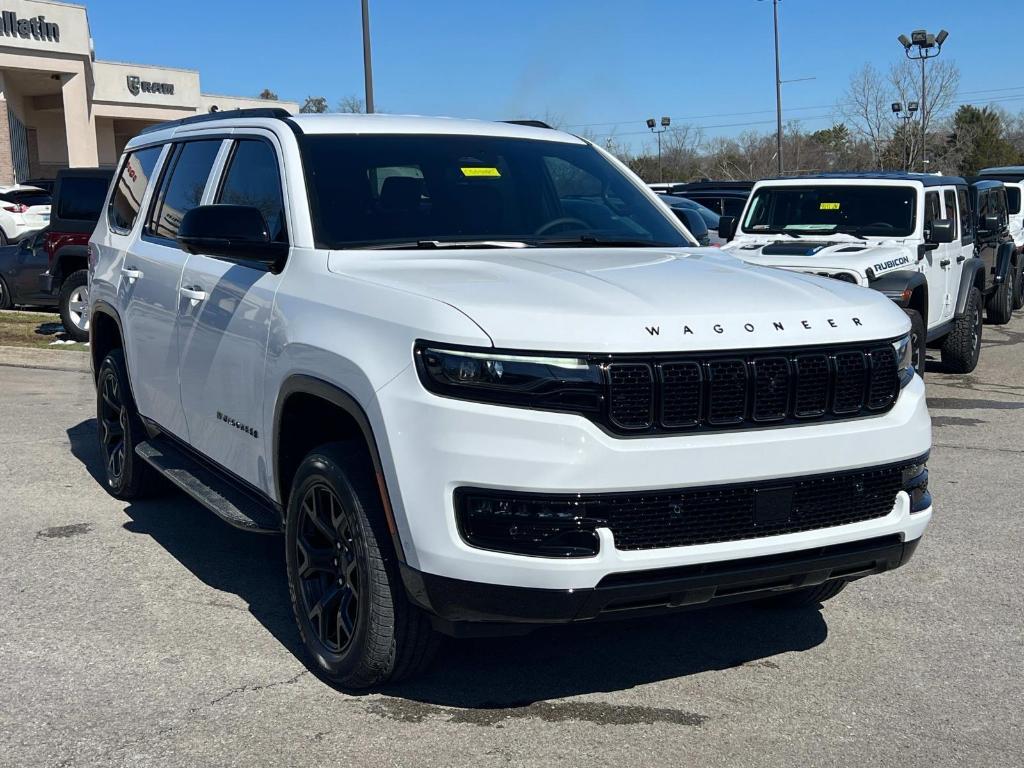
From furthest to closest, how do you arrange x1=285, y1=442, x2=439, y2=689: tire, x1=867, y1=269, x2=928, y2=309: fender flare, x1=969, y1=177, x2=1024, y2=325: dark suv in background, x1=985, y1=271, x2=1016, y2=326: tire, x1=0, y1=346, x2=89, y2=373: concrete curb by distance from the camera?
x1=985, y1=271, x2=1016, y2=326: tire, x1=969, y1=177, x2=1024, y2=325: dark suv in background, x1=0, y1=346, x2=89, y2=373: concrete curb, x1=867, y1=269, x2=928, y2=309: fender flare, x1=285, y1=442, x2=439, y2=689: tire

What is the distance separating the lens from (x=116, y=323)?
6.58 meters

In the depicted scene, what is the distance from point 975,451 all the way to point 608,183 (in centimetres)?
421

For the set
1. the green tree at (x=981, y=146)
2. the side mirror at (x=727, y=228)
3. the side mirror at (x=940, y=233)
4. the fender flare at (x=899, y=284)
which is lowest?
the fender flare at (x=899, y=284)

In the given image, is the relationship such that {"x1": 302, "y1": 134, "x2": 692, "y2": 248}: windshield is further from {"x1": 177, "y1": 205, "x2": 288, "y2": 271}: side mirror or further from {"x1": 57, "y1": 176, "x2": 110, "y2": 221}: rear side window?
{"x1": 57, "y1": 176, "x2": 110, "y2": 221}: rear side window

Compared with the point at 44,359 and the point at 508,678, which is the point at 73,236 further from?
the point at 508,678

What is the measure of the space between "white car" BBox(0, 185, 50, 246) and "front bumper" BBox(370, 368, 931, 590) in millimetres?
20730

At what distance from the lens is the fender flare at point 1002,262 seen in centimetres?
1498

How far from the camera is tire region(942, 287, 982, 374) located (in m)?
12.0

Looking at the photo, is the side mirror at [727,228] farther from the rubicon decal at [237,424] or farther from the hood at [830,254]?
the rubicon decal at [237,424]

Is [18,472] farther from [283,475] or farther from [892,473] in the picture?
[892,473]

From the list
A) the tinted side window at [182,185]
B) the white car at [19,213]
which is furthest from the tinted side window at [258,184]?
the white car at [19,213]

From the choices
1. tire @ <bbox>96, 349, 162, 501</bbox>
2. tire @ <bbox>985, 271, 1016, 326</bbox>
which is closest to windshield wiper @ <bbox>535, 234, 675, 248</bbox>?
tire @ <bbox>96, 349, 162, 501</bbox>

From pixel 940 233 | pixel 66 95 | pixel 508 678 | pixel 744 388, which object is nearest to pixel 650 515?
pixel 744 388

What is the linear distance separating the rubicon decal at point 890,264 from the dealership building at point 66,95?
109 feet
